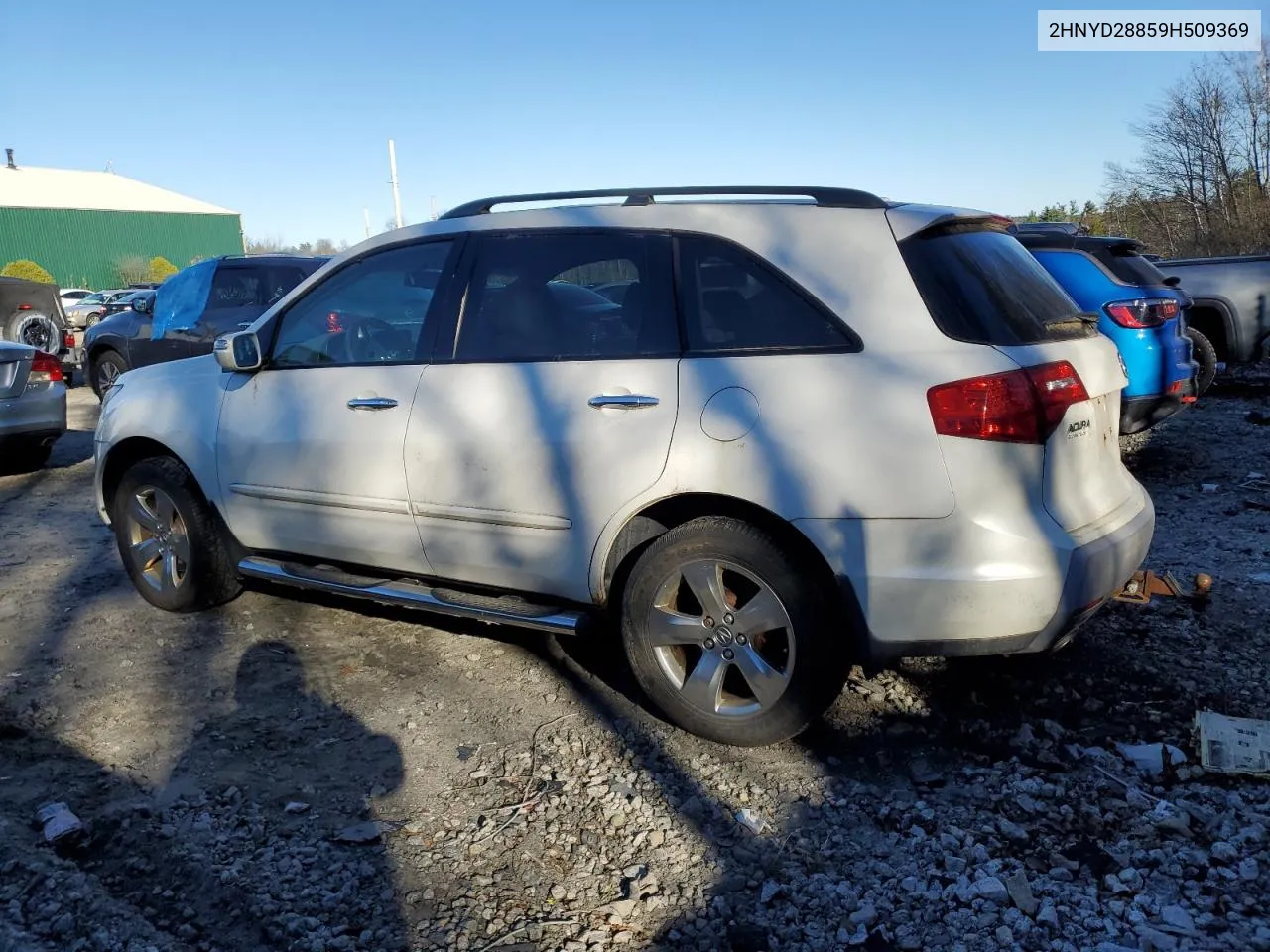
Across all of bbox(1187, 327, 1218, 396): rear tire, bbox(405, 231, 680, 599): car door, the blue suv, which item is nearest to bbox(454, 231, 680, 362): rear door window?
bbox(405, 231, 680, 599): car door

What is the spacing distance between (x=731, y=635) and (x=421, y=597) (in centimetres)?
133

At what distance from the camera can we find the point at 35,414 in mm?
8727

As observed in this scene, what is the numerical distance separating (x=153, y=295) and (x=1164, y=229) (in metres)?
23.0

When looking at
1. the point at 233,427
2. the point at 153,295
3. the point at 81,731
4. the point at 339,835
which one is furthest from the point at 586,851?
the point at 153,295

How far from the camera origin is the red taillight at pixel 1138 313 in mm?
7137

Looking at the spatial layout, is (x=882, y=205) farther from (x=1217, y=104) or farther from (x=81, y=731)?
(x=1217, y=104)

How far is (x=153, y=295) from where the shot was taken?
12.0m

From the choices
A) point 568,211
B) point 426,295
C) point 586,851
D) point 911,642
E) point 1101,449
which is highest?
point 568,211

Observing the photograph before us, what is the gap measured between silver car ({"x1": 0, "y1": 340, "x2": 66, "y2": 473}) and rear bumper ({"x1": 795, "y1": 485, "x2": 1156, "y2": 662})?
26.1ft

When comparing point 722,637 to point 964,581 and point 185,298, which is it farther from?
point 185,298

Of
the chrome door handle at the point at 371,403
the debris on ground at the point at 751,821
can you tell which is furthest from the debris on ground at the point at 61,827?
the debris on ground at the point at 751,821

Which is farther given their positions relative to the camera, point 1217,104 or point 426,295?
point 1217,104

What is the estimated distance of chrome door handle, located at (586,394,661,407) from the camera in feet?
11.3

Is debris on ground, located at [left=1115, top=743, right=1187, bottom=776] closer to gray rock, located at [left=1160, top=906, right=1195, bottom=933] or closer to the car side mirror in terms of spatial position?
gray rock, located at [left=1160, top=906, right=1195, bottom=933]
